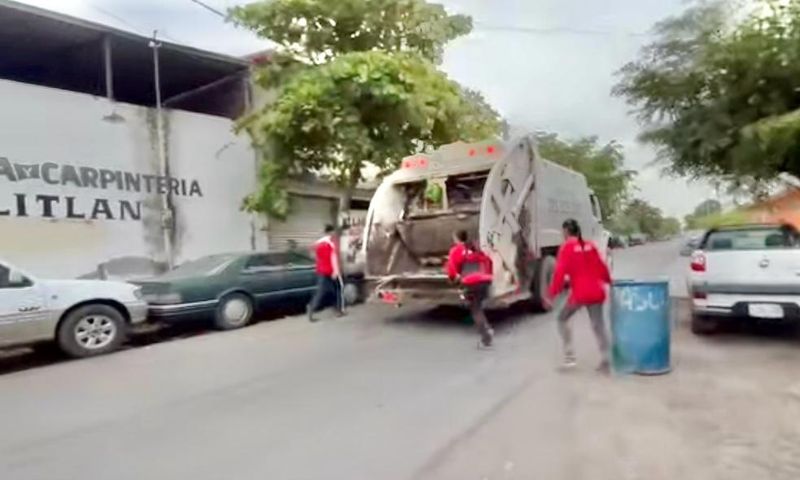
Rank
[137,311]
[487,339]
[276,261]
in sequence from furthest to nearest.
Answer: [276,261] < [137,311] < [487,339]

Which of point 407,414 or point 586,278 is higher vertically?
point 586,278

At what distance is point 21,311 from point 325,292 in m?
4.72

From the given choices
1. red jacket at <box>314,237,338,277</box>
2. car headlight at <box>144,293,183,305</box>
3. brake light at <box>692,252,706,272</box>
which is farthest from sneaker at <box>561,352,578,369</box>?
car headlight at <box>144,293,183,305</box>

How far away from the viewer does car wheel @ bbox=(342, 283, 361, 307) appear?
491 inches

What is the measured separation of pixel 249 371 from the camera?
6.91 metres

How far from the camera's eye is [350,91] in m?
11.9

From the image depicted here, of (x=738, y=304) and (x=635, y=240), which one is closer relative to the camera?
(x=738, y=304)

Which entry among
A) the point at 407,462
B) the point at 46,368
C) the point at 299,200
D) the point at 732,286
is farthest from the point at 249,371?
the point at 299,200

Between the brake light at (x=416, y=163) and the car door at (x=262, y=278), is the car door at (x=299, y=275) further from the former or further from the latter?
the brake light at (x=416, y=163)

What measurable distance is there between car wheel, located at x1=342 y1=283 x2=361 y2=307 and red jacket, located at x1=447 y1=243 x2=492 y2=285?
476cm

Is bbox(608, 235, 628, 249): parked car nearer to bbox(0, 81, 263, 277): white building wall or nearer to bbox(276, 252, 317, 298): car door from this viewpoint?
bbox(276, 252, 317, 298): car door

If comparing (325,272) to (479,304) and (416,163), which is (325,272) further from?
(479,304)

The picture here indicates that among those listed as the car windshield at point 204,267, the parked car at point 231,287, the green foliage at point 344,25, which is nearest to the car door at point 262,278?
the parked car at point 231,287

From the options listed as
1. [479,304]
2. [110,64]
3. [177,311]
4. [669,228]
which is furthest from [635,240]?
[177,311]
